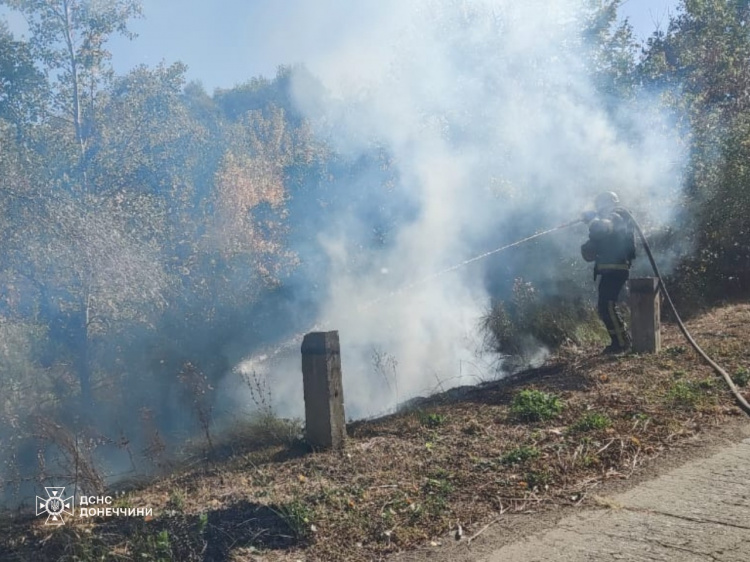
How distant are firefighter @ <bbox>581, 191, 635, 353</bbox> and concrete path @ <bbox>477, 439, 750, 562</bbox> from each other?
12.3ft

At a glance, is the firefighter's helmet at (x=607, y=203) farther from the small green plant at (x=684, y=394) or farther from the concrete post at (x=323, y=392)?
the concrete post at (x=323, y=392)

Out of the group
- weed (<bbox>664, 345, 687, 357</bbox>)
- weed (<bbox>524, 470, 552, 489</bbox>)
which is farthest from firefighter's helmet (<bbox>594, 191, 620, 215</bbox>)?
weed (<bbox>524, 470, 552, 489</bbox>)

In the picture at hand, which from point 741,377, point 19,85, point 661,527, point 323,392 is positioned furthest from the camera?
point 19,85

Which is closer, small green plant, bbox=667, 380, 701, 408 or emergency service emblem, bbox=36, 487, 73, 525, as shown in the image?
emergency service emblem, bbox=36, 487, 73, 525

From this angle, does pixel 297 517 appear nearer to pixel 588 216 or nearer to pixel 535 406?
pixel 535 406

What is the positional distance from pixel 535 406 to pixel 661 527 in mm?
1987

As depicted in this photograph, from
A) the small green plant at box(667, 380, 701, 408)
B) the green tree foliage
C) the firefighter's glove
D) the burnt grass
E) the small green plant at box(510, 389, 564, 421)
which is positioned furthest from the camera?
the green tree foliage

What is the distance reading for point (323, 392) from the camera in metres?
5.02

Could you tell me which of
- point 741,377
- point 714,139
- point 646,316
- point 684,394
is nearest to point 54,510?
point 684,394

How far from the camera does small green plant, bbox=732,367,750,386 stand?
6164 millimetres

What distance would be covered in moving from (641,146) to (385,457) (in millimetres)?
10296

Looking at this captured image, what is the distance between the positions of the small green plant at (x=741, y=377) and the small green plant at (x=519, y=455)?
258 centimetres

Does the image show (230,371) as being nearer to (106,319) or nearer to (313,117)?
(106,319)

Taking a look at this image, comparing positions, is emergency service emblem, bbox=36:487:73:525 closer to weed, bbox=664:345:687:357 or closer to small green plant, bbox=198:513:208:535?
small green plant, bbox=198:513:208:535
